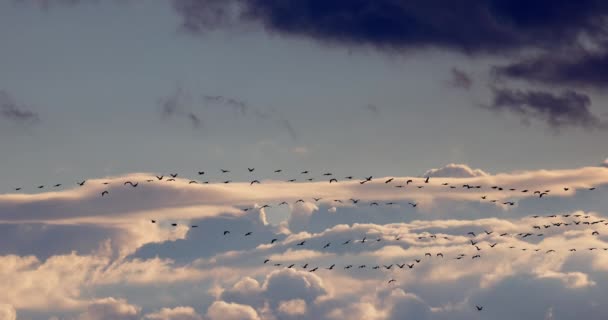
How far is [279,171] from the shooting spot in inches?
5605

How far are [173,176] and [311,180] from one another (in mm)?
29417

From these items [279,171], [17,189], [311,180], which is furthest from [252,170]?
[17,189]

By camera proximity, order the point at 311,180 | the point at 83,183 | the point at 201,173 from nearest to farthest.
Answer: the point at 201,173, the point at 83,183, the point at 311,180

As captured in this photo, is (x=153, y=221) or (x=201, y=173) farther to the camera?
(x=153, y=221)

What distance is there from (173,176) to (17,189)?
30.9 metres

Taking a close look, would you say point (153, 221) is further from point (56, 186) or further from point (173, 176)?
point (56, 186)

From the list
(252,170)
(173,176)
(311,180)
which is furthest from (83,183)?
(311,180)

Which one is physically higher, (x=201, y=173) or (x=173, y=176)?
(x=173, y=176)

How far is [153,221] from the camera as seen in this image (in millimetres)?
158750

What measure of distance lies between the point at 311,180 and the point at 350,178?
828 cm

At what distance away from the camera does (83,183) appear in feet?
458

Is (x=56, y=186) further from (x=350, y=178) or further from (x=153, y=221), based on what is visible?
(x=350, y=178)

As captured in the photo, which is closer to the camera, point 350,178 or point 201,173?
point 201,173

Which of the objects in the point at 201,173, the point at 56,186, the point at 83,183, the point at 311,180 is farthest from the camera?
the point at 311,180
